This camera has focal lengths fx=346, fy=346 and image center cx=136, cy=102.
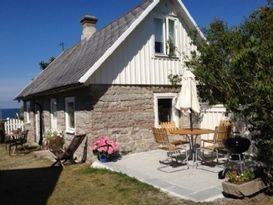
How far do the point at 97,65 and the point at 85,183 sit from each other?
3868 millimetres

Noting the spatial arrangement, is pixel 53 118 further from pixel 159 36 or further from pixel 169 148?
pixel 169 148

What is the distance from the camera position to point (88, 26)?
18.8 metres

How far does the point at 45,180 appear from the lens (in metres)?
9.89

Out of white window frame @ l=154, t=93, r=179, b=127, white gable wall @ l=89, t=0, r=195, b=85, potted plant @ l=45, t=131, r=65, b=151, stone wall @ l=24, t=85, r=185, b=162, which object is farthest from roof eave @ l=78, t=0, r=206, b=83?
potted plant @ l=45, t=131, r=65, b=151

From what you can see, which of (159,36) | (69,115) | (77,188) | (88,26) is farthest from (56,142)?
(88,26)

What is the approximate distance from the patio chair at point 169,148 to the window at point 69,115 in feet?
14.0

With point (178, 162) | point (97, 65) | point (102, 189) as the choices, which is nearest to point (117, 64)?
point (97, 65)

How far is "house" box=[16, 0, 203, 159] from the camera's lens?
38.1 ft

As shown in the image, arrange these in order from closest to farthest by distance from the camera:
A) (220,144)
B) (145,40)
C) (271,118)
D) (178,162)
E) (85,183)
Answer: (271,118), (85,183), (220,144), (178,162), (145,40)

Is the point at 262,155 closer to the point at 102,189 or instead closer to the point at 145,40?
the point at 102,189

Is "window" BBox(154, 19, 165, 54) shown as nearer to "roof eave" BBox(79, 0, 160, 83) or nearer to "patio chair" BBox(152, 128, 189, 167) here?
"roof eave" BBox(79, 0, 160, 83)

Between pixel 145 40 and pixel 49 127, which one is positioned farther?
pixel 49 127

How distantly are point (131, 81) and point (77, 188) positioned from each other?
494cm

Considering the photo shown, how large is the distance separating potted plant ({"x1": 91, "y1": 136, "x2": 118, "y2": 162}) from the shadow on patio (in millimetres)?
1321
